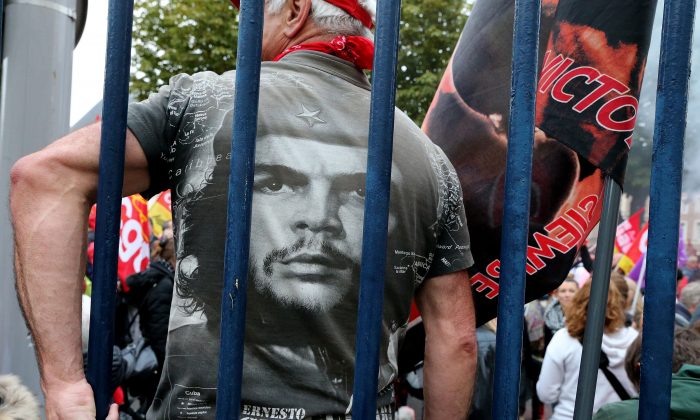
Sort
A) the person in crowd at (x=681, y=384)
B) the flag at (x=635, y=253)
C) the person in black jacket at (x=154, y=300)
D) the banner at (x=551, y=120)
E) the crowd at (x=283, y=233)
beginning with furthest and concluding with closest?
the flag at (x=635, y=253)
the person in black jacket at (x=154, y=300)
the person in crowd at (x=681, y=384)
the banner at (x=551, y=120)
the crowd at (x=283, y=233)

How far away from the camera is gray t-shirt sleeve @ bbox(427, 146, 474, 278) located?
6.45 ft

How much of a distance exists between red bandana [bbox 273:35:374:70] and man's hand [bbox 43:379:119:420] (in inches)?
36.8

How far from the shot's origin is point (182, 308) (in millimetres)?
1679

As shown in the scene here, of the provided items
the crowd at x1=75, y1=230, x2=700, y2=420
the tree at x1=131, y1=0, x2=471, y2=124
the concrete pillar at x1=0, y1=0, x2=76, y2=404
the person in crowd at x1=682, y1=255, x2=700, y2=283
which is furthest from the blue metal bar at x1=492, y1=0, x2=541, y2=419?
the tree at x1=131, y1=0, x2=471, y2=124

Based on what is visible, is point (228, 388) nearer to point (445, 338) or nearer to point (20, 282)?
point (20, 282)

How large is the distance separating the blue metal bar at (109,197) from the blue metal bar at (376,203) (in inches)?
18.1

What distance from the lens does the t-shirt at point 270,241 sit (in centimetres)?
166

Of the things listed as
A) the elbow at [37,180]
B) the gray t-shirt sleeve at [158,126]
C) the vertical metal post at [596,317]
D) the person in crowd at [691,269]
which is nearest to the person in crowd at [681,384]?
the vertical metal post at [596,317]

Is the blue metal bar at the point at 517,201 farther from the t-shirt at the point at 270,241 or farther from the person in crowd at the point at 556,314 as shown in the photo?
the person in crowd at the point at 556,314

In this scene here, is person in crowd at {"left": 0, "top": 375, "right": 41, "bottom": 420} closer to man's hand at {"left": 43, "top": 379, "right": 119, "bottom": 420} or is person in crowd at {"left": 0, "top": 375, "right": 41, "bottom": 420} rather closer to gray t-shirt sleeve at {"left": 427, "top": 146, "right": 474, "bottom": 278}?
man's hand at {"left": 43, "top": 379, "right": 119, "bottom": 420}

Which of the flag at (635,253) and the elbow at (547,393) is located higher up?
the flag at (635,253)

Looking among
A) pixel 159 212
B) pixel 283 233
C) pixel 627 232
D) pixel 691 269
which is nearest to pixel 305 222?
pixel 283 233

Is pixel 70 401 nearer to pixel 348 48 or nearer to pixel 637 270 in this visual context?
pixel 348 48

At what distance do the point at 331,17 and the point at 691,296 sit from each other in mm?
5410
